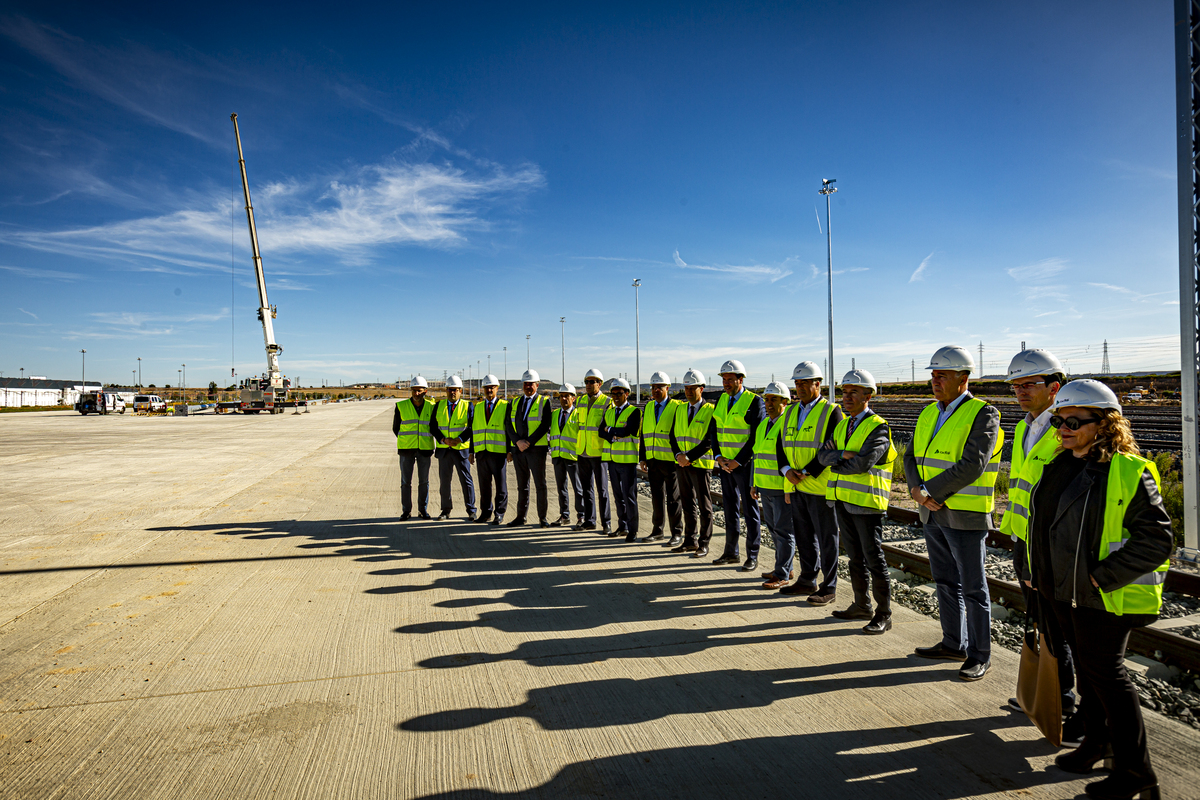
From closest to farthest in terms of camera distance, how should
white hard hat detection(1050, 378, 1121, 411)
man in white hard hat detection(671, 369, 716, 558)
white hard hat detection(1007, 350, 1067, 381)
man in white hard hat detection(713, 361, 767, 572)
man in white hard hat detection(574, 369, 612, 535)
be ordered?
white hard hat detection(1050, 378, 1121, 411) < white hard hat detection(1007, 350, 1067, 381) < man in white hard hat detection(713, 361, 767, 572) < man in white hard hat detection(671, 369, 716, 558) < man in white hard hat detection(574, 369, 612, 535)

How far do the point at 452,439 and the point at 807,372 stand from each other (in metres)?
5.71

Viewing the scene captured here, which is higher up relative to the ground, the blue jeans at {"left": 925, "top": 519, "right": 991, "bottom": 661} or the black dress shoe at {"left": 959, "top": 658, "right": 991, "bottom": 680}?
the blue jeans at {"left": 925, "top": 519, "right": 991, "bottom": 661}

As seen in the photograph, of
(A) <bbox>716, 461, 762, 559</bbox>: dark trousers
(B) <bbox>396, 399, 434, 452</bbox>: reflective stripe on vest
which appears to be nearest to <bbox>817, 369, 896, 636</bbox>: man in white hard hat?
(A) <bbox>716, 461, 762, 559</bbox>: dark trousers

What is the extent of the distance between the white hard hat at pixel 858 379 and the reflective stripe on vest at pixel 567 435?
461 cm

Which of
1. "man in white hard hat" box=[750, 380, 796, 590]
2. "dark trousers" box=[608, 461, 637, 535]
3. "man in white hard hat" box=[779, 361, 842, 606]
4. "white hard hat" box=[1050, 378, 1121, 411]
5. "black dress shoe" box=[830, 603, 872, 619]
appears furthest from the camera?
"dark trousers" box=[608, 461, 637, 535]

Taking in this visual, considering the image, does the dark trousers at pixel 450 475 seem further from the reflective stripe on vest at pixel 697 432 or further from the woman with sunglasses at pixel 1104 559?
the woman with sunglasses at pixel 1104 559

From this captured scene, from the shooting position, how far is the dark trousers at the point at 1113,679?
2881mm

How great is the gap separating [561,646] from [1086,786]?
320 centimetres

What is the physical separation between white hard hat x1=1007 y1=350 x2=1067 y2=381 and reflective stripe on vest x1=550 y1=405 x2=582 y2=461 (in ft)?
20.2

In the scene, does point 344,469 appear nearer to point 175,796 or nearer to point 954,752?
point 175,796

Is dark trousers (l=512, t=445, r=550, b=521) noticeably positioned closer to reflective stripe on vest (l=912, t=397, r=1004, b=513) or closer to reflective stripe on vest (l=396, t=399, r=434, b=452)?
reflective stripe on vest (l=396, t=399, r=434, b=452)

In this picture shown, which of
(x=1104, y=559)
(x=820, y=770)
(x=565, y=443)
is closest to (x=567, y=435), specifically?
(x=565, y=443)

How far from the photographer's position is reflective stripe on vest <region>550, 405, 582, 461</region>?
9.61 metres

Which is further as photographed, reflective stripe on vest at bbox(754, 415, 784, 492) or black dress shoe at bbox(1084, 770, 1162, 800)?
reflective stripe on vest at bbox(754, 415, 784, 492)
